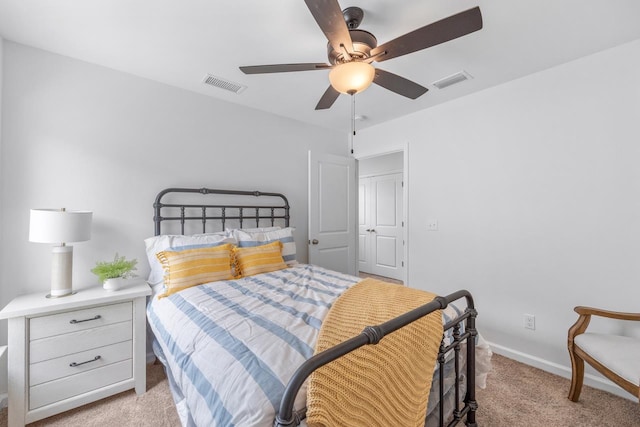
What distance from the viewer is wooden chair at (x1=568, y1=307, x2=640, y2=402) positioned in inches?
61.0

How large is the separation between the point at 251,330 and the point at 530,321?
2.53 m

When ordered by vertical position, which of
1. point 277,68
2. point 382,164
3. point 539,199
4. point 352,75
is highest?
point 382,164

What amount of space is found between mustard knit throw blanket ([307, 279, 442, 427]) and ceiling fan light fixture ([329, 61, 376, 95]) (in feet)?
4.20

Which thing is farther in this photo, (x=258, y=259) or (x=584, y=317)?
(x=258, y=259)

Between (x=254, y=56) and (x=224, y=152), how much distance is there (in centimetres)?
116

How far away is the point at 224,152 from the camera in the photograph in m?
3.00

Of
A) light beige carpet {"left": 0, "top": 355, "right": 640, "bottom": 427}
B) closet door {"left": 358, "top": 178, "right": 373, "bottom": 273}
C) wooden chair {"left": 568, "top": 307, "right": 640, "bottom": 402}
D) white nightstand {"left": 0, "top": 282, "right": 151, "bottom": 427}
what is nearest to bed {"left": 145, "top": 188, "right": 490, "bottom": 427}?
white nightstand {"left": 0, "top": 282, "right": 151, "bottom": 427}

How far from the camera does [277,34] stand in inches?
73.8

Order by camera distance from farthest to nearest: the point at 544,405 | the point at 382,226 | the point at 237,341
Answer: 1. the point at 382,226
2. the point at 544,405
3. the point at 237,341

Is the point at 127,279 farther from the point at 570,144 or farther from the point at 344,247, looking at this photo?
the point at 570,144

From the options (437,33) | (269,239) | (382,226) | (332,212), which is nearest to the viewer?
(437,33)

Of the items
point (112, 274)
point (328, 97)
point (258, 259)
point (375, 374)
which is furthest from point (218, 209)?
point (375, 374)

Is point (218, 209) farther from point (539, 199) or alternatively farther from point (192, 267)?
point (539, 199)

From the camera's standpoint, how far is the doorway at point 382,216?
5367 mm
